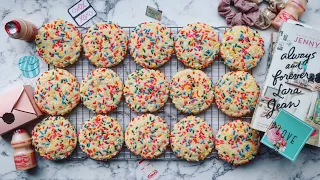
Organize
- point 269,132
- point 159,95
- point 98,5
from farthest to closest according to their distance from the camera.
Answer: point 98,5 → point 159,95 → point 269,132

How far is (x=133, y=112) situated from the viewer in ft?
7.20

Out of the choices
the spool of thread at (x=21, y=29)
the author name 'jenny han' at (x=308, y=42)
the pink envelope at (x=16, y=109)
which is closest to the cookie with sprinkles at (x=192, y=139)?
the author name 'jenny han' at (x=308, y=42)

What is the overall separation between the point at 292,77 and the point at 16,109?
162cm

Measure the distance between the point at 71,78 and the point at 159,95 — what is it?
549 mm

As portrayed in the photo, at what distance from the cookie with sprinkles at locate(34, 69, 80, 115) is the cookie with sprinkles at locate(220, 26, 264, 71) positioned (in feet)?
3.11

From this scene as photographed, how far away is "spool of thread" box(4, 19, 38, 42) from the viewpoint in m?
1.97

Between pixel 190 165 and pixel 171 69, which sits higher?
pixel 171 69

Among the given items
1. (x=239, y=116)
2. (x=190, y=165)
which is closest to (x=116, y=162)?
(x=190, y=165)

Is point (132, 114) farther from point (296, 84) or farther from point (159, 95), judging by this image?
point (296, 84)

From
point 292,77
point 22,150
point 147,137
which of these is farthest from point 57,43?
point 292,77

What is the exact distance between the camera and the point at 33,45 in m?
2.23

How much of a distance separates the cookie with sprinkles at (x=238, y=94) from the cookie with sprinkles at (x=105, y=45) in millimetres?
657

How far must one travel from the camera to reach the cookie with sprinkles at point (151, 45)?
6.85 feet

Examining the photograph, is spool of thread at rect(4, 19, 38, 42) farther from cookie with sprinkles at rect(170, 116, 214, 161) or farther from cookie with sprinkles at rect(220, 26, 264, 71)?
cookie with sprinkles at rect(220, 26, 264, 71)
